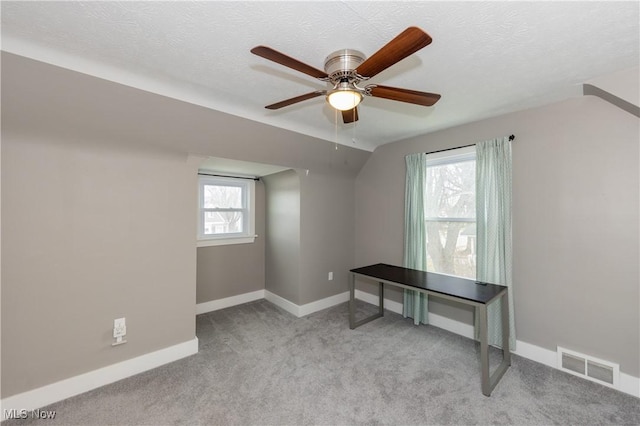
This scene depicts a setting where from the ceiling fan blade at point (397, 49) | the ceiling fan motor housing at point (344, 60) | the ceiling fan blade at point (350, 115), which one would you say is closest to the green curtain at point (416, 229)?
the ceiling fan blade at point (350, 115)

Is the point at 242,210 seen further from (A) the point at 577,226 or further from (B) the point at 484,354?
(A) the point at 577,226

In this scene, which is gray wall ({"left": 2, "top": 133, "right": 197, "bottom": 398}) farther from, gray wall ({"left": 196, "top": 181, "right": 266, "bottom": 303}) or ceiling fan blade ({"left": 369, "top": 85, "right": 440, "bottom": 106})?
ceiling fan blade ({"left": 369, "top": 85, "right": 440, "bottom": 106})

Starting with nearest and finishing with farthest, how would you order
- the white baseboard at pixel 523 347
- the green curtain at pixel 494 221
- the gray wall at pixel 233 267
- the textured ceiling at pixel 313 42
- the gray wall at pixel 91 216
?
the textured ceiling at pixel 313 42
the gray wall at pixel 91 216
the white baseboard at pixel 523 347
the green curtain at pixel 494 221
the gray wall at pixel 233 267

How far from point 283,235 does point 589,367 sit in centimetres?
331

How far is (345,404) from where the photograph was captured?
6.27 feet

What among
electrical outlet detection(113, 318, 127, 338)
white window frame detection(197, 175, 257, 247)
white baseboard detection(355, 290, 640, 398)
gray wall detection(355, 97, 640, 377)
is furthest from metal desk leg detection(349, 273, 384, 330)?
electrical outlet detection(113, 318, 127, 338)

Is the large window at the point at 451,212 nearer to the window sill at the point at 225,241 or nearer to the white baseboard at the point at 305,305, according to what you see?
the white baseboard at the point at 305,305

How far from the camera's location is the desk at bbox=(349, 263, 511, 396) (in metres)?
2.02

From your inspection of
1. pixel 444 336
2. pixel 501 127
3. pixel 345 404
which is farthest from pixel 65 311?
pixel 501 127

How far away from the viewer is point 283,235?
3783 millimetres

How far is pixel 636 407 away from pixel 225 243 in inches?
164

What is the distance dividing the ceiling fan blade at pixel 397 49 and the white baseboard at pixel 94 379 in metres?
2.78

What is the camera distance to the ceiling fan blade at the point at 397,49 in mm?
1021

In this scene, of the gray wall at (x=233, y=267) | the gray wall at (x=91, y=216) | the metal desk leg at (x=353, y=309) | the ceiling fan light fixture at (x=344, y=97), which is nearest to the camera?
the ceiling fan light fixture at (x=344, y=97)
